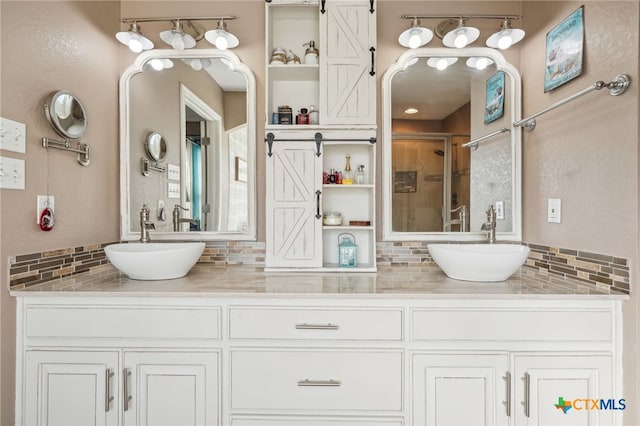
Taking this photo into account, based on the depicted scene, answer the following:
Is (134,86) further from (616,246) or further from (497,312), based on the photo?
(616,246)

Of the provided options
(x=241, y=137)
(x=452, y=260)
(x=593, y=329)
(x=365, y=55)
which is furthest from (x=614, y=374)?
(x=241, y=137)

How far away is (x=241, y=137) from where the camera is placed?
186 cm

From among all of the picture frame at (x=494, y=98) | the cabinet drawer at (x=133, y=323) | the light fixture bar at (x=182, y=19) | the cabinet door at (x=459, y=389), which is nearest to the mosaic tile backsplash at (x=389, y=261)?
the cabinet drawer at (x=133, y=323)

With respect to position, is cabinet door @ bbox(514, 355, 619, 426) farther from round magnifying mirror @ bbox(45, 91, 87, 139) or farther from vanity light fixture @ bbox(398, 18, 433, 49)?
round magnifying mirror @ bbox(45, 91, 87, 139)

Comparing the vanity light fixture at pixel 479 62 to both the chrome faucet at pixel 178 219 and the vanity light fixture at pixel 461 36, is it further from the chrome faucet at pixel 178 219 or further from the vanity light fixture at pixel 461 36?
the chrome faucet at pixel 178 219

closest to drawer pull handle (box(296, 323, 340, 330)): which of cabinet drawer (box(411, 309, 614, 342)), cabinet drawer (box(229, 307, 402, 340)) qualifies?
cabinet drawer (box(229, 307, 402, 340))

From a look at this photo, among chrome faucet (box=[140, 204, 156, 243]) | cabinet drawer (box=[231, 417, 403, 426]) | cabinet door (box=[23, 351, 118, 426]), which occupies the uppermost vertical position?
chrome faucet (box=[140, 204, 156, 243])

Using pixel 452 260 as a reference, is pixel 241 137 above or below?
above

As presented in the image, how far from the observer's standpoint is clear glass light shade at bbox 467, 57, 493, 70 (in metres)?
1.83

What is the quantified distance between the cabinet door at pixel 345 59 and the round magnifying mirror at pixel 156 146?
2.98ft

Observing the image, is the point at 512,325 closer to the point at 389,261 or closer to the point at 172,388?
the point at 389,261

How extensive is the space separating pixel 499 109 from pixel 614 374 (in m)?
1.31

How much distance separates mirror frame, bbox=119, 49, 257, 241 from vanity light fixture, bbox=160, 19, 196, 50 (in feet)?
0.31

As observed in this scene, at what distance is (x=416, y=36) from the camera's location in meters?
1.68
